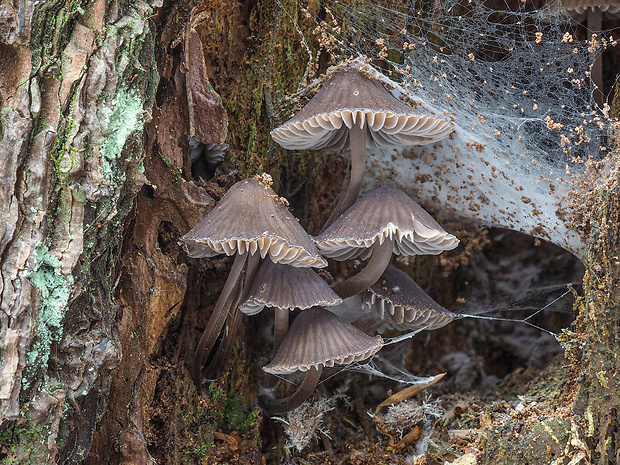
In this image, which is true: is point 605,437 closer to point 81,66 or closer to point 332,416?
point 332,416

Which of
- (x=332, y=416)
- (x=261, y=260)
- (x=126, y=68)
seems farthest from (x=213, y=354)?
(x=126, y=68)

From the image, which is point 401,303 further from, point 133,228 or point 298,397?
point 133,228

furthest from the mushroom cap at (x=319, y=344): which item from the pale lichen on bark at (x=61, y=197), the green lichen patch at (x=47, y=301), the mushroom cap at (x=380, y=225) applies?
the green lichen patch at (x=47, y=301)

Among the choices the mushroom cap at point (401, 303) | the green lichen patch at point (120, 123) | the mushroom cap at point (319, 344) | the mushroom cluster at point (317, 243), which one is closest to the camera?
the green lichen patch at point (120, 123)

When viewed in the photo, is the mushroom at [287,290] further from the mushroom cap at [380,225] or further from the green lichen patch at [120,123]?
the green lichen patch at [120,123]

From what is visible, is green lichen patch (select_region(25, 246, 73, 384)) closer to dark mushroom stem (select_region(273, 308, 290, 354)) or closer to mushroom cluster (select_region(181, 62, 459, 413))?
mushroom cluster (select_region(181, 62, 459, 413))

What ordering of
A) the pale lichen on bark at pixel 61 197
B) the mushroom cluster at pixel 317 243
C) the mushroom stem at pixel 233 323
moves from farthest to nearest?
the mushroom stem at pixel 233 323, the mushroom cluster at pixel 317 243, the pale lichen on bark at pixel 61 197

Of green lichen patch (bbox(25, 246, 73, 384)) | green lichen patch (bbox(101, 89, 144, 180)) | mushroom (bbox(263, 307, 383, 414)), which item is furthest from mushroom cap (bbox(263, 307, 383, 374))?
green lichen patch (bbox(101, 89, 144, 180))
